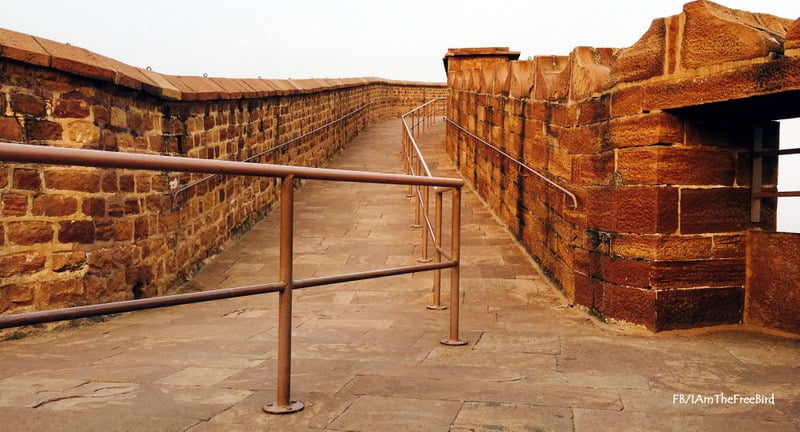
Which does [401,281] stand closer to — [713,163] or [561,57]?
[561,57]

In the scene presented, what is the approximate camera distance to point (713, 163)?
4352mm

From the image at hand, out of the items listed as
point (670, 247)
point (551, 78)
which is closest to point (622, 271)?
point (670, 247)

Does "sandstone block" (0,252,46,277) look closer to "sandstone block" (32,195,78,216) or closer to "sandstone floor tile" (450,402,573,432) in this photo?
"sandstone block" (32,195,78,216)

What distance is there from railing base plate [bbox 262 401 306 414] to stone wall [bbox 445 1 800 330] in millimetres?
2529

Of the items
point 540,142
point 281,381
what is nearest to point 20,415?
point 281,381

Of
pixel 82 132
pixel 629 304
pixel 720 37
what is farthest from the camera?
pixel 82 132

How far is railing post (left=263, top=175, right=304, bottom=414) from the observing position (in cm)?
263

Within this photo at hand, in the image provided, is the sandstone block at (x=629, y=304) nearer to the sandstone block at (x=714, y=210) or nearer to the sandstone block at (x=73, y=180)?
the sandstone block at (x=714, y=210)

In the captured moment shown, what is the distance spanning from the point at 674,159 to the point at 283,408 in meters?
2.81

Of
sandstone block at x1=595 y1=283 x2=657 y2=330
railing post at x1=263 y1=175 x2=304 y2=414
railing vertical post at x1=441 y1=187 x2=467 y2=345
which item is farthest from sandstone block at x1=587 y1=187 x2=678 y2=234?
railing post at x1=263 y1=175 x2=304 y2=414

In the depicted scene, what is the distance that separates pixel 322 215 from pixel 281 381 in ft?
21.1

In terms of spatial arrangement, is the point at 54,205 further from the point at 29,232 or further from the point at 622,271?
the point at 622,271

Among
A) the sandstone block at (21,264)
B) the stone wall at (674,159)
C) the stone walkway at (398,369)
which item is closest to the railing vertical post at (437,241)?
the stone walkway at (398,369)

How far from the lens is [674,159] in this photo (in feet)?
14.0
